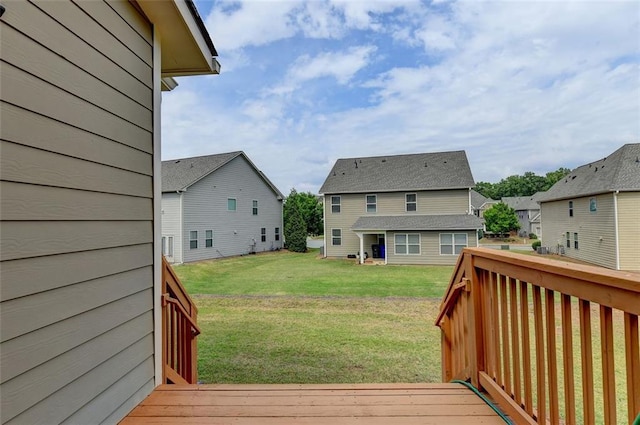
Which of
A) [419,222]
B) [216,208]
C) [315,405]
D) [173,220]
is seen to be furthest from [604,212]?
[173,220]

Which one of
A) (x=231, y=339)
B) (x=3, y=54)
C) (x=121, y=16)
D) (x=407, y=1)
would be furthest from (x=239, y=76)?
(x=3, y=54)

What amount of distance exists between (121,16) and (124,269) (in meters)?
1.62

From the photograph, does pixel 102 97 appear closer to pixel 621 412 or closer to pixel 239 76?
pixel 621 412

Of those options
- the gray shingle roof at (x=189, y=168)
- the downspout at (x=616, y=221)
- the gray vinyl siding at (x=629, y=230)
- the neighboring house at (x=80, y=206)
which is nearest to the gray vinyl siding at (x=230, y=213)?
the gray shingle roof at (x=189, y=168)

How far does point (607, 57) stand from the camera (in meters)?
10.6

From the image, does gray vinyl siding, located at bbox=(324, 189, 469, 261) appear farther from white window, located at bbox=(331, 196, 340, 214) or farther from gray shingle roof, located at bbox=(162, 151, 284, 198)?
gray shingle roof, located at bbox=(162, 151, 284, 198)

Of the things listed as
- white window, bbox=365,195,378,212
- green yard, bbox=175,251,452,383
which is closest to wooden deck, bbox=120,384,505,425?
green yard, bbox=175,251,452,383

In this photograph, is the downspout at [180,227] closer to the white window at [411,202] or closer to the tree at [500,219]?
the white window at [411,202]

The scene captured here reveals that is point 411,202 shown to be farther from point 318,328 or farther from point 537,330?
point 537,330

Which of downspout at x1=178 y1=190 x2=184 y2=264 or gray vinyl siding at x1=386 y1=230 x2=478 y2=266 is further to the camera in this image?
downspout at x1=178 y1=190 x2=184 y2=264

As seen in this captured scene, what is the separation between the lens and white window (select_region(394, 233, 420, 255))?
55.6ft

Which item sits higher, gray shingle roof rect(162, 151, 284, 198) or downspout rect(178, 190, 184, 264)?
gray shingle roof rect(162, 151, 284, 198)

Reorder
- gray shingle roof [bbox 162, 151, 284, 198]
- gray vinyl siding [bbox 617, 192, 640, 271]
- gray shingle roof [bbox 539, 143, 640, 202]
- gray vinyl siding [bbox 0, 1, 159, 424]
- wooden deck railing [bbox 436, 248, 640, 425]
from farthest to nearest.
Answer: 1. gray shingle roof [bbox 162, 151, 284, 198]
2. gray shingle roof [bbox 539, 143, 640, 202]
3. gray vinyl siding [bbox 617, 192, 640, 271]
4. gray vinyl siding [bbox 0, 1, 159, 424]
5. wooden deck railing [bbox 436, 248, 640, 425]

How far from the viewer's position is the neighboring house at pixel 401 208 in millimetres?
16656
